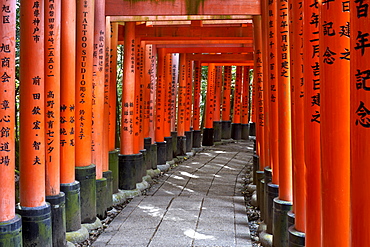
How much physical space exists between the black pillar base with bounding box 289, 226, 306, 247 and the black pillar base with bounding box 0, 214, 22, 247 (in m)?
2.48

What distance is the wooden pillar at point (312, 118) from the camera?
3.62 meters

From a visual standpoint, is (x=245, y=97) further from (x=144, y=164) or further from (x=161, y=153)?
(x=144, y=164)

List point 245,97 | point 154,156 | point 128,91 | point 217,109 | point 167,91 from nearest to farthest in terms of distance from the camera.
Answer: point 128,91
point 154,156
point 167,91
point 217,109
point 245,97

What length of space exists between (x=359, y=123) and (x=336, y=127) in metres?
0.62

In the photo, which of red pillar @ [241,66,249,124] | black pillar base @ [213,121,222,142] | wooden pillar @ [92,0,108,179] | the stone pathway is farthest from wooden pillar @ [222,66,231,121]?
wooden pillar @ [92,0,108,179]

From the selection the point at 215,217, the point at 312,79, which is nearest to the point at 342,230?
the point at 312,79


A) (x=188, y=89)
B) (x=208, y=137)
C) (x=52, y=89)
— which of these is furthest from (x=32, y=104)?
(x=208, y=137)

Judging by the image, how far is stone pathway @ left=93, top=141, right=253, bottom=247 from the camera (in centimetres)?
627

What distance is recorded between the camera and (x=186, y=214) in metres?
7.68

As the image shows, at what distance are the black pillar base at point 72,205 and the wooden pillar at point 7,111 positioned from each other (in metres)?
1.61

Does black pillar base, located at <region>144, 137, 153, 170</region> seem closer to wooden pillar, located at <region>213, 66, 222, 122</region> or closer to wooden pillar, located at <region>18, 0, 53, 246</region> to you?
wooden pillar, located at <region>18, 0, 53, 246</region>

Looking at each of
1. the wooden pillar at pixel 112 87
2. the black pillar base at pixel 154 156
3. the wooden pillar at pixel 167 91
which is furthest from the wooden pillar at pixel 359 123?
the wooden pillar at pixel 167 91

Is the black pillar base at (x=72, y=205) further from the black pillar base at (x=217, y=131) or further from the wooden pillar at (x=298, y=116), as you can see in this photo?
the black pillar base at (x=217, y=131)

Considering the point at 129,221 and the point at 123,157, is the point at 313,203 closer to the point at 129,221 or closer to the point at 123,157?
the point at 129,221
